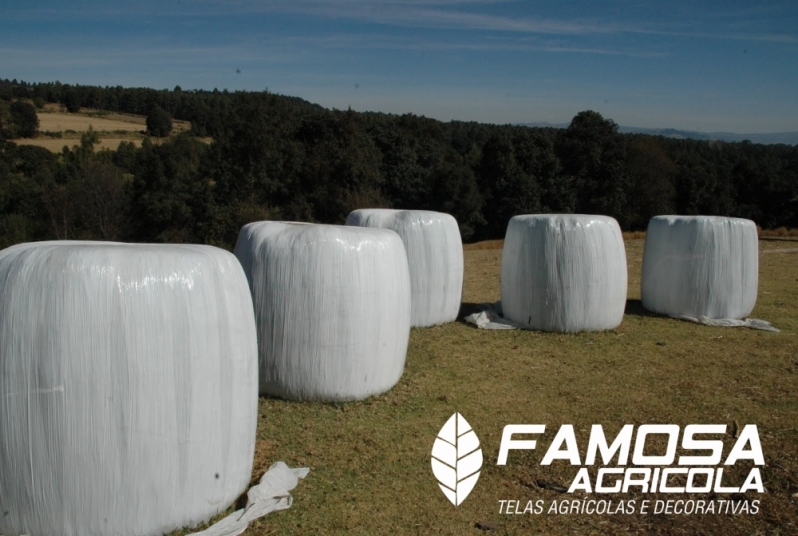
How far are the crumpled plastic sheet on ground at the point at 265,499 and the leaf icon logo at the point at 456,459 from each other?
1.00 metres

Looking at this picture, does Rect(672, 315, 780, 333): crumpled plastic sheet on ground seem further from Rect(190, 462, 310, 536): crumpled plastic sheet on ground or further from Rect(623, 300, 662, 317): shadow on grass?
Rect(190, 462, 310, 536): crumpled plastic sheet on ground

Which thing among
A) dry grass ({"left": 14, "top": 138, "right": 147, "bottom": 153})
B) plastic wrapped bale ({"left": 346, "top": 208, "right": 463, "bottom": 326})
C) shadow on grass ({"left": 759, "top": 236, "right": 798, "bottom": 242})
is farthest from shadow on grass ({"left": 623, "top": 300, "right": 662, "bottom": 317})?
dry grass ({"left": 14, "top": 138, "right": 147, "bottom": 153})

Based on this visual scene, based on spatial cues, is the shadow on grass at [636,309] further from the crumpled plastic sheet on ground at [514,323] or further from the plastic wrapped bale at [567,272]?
the plastic wrapped bale at [567,272]

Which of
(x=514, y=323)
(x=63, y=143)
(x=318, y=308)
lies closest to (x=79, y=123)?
(x=63, y=143)

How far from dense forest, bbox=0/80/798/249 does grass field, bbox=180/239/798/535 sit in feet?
70.1

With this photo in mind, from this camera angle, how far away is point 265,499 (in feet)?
13.4

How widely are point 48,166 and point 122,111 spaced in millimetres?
24577

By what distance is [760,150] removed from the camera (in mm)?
57969

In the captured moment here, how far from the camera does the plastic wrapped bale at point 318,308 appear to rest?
581cm

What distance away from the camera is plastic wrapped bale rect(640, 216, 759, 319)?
9.61 meters

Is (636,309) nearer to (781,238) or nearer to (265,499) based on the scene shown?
(265,499)

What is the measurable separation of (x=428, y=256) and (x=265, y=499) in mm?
5388

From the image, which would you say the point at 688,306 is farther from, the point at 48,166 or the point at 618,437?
the point at 48,166

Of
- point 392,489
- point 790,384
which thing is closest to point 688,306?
point 790,384
